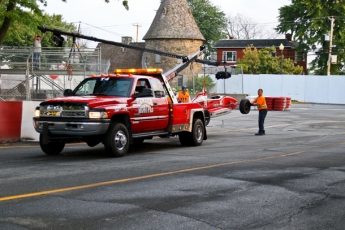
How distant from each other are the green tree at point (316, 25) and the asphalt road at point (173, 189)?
57007 mm

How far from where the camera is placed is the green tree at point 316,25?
7050 cm

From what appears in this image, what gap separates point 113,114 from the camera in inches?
537

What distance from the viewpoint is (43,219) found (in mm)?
7055

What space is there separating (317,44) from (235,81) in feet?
71.7

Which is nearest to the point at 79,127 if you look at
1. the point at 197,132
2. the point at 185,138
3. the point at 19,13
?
the point at 185,138

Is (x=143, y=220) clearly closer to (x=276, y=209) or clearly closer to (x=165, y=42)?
(x=276, y=209)

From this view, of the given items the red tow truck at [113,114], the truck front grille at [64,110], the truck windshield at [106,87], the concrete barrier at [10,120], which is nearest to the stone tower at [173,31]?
the concrete barrier at [10,120]

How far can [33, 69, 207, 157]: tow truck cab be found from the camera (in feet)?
43.6

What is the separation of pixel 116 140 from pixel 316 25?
198ft

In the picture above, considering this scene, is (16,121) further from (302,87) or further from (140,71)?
(302,87)

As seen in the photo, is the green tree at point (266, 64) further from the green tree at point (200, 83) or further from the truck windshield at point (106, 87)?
the truck windshield at point (106, 87)

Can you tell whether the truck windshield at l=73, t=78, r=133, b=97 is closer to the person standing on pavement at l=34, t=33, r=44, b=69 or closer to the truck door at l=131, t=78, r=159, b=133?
the truck door at l=131, t=78, r=159, b=133

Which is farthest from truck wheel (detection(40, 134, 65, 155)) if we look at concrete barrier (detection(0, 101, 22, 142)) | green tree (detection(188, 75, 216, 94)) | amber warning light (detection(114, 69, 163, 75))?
green tree (detection(188, 75, 216, 94))

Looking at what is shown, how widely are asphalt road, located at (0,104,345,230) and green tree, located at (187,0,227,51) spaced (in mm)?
88535
